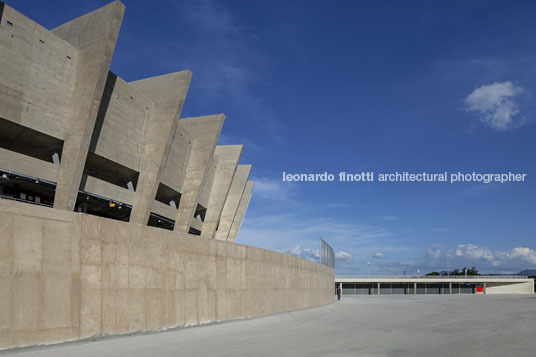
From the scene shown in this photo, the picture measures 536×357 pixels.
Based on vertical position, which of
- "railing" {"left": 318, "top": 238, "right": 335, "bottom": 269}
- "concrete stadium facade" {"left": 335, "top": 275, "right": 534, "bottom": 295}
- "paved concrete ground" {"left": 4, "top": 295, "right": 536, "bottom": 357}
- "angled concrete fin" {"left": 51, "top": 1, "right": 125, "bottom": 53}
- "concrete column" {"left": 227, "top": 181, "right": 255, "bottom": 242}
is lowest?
"concrete stadium facade" {"left": 335, "top": 275, "right": 534, "bottom": 295}

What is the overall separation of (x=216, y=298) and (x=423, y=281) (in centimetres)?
7087

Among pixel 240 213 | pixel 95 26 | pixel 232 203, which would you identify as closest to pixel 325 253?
pixel 232 203

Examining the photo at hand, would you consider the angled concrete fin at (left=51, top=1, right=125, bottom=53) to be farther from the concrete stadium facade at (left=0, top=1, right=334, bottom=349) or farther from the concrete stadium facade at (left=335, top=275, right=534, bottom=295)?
the concrete stadium facade at (left=335, top=275, right=534, bottom=295)

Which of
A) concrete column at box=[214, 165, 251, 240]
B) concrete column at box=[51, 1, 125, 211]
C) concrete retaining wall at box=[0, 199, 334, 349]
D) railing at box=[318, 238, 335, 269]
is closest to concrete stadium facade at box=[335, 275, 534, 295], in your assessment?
concrete column at box=[214, 165, 251, 240]

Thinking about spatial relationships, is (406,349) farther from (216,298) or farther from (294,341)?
(216,298)

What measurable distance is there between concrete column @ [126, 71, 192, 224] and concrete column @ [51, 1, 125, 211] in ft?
18.4

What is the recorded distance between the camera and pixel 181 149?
106 ft

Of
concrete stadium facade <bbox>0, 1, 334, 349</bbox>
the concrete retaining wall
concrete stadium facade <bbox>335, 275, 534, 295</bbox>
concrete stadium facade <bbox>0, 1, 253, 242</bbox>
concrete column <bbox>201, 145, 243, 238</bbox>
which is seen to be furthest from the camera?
concrete stadium facade <bbox>335, 275, 534, 295</bbox>

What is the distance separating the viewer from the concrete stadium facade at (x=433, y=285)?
256 feet

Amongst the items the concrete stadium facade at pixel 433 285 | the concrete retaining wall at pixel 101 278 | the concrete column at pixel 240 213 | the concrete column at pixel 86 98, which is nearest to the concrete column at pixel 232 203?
the concrete column at pixel 240 213

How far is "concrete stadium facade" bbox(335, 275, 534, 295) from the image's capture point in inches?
3072

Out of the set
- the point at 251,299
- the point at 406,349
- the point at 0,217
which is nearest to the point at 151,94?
the point at 251,299

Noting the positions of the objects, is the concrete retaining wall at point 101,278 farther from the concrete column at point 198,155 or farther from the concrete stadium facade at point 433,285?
the concrete stadium facade at point 433,285

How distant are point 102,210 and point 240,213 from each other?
93.2ft
